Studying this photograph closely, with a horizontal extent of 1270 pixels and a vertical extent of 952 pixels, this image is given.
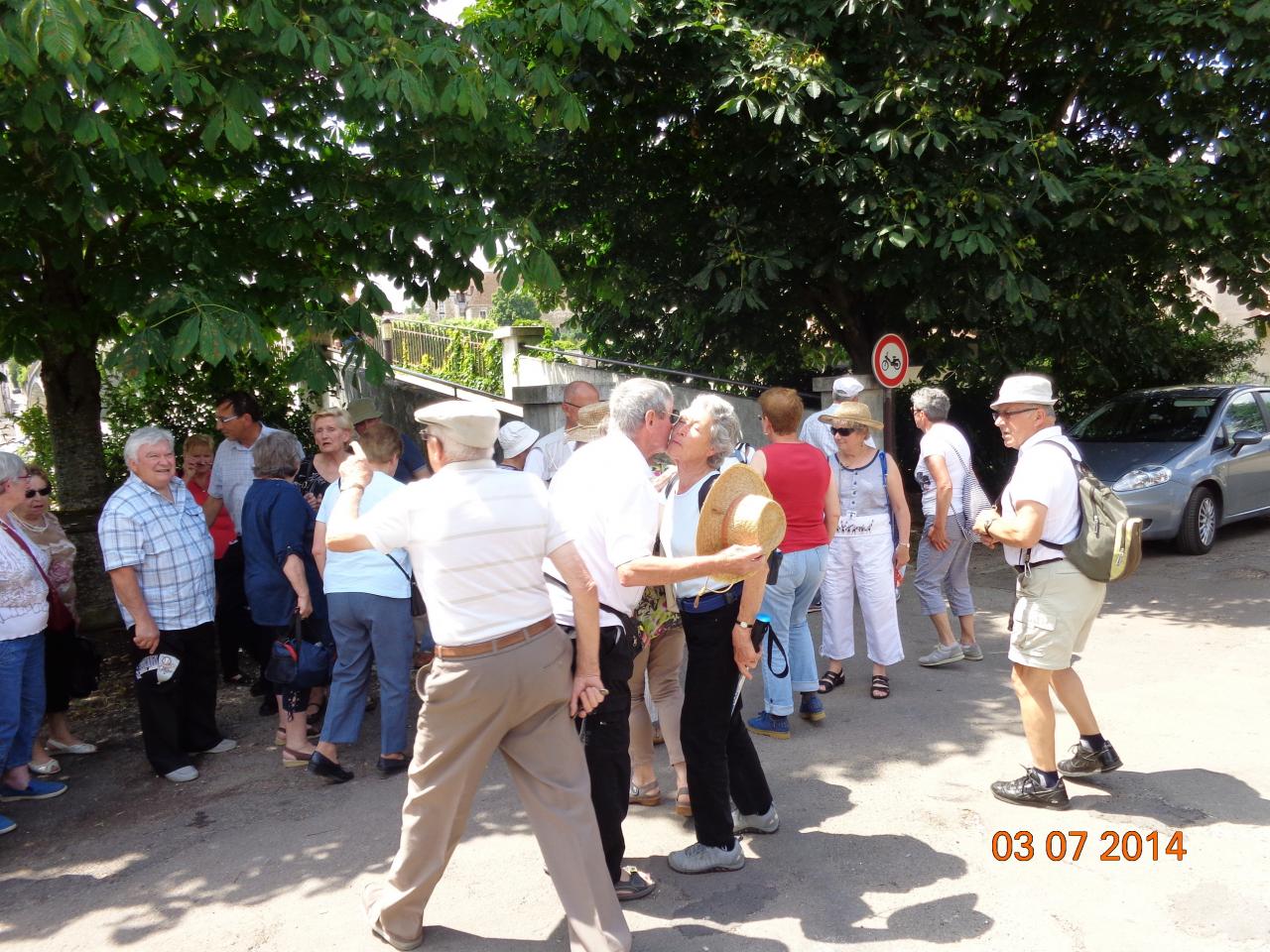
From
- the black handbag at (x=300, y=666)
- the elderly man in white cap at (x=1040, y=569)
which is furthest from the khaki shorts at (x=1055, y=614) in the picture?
the black handbag at (x=300, y=666)

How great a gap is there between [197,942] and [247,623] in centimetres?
309

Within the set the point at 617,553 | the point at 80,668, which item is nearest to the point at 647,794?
the point at 617,553

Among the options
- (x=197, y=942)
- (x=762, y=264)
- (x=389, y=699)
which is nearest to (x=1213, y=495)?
(x=762, y=264)

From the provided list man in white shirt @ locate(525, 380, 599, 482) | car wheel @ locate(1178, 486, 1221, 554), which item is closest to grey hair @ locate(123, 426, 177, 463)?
man in white shirt @ locate(525, 380, 599, 482)

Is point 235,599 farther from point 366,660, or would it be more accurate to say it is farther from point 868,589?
point 868,589

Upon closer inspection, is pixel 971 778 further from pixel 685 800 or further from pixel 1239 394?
pixel 1239 394

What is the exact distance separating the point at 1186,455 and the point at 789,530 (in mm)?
6138

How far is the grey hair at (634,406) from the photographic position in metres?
3.50

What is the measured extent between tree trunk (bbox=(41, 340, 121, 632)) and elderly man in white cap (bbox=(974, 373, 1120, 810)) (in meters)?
6.25

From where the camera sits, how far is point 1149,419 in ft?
33.9

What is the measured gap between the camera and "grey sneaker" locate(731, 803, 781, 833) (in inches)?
163

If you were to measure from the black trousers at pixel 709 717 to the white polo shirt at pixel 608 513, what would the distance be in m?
0.32

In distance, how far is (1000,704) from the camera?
5648mm

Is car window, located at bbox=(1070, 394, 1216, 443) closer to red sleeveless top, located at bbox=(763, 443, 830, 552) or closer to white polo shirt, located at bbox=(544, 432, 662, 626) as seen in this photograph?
red sleeveless top, located at bbox=(763, 443, 830, 552)
